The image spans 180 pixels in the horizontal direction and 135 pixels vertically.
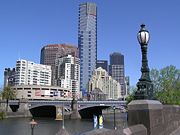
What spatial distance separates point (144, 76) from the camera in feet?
40.0

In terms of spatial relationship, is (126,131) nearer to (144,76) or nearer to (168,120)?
(144,76)

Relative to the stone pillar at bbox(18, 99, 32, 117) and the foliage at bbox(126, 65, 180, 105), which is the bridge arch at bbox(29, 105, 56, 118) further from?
the foliage at bbox(126, 65, 180, 105)

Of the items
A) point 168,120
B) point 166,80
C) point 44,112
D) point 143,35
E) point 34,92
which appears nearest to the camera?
point 143,35

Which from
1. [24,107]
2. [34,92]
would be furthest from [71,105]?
[34,92]

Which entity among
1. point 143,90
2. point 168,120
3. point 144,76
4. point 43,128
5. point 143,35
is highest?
point 143,35

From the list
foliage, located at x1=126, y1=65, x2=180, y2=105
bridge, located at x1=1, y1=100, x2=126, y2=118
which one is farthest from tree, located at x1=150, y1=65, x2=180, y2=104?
bridge, located at x1=1, y1=100, x2=126, y2=118

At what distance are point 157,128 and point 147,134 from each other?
1242mm

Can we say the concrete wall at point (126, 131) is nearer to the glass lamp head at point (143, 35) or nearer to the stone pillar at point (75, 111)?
the glass lamp head at point (143, 35)

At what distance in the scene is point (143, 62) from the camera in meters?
12.4

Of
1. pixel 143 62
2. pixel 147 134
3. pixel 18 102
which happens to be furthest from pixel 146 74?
pixel 18 102

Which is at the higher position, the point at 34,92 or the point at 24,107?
the point at 34,92

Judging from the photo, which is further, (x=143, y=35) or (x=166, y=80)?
(x=166, y=80)

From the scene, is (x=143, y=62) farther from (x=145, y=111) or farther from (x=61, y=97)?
(x=61, y=97)

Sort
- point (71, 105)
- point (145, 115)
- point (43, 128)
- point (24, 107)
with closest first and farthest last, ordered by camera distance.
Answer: point (145, 115), point (43, 128), point (71, 105), point (24, 107)
